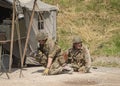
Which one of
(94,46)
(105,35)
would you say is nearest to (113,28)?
(105,35)

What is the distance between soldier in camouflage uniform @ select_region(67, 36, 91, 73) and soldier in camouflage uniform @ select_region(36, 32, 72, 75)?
0.28 meters

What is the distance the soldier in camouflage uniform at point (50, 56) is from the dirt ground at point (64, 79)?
25 centimetres

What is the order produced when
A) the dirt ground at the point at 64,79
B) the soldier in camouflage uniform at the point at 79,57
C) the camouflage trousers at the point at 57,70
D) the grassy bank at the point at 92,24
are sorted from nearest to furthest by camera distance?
the dirt ground at the point at 64,79
the camouflage trousers at the point at 57,70
the soldier in camouflage uniform at the point at 79,57
the grassy bank at the point at 92,24

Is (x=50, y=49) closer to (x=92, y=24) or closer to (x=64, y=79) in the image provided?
(x=64, y=79)

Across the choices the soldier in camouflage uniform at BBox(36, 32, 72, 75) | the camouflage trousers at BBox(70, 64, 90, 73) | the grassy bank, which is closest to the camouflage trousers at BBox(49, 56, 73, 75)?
the soldier in camouflage uniform at BBox(36, 32, 72, 75)

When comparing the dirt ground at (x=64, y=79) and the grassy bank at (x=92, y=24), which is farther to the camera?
the grassy bank at (x=92, y=24)

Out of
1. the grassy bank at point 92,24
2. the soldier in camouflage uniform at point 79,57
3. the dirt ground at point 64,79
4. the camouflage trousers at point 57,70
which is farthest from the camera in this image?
the grassy bank at point 92,24

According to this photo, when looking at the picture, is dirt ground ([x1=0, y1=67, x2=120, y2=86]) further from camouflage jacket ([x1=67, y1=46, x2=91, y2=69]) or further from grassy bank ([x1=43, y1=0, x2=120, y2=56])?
grassy bank ([x1=43, y1=0, x2=120, y2=56])

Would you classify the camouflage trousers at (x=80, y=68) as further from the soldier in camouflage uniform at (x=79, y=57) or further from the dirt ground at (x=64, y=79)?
the dirt ground at (x=64, y=79)

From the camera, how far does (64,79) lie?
10.8 meters

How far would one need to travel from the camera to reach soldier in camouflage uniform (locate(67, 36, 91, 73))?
11516 mm

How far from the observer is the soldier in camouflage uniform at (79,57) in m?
11.5

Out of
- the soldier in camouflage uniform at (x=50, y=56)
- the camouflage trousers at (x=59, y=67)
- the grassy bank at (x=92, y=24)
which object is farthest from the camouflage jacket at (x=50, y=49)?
the grassy bank at (x=92, y=24)

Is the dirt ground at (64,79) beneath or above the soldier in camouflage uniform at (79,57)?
beneath
